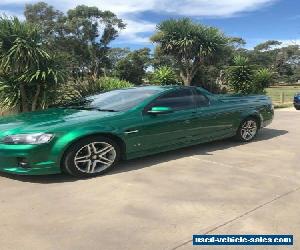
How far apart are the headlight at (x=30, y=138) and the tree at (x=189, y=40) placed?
1689cm

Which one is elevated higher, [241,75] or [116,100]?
[241,75]

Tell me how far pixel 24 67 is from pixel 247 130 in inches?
213

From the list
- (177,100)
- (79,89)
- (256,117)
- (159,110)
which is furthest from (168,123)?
(79,89)

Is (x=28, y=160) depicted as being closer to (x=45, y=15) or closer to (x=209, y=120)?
(x=209, y=120)

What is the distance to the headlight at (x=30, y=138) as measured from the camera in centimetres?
458

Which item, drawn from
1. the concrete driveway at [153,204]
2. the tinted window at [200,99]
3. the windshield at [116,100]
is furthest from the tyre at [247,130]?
the windshield at [116,100]

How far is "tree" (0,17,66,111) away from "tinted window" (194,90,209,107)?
403cm

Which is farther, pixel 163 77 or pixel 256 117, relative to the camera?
pixel 163 77

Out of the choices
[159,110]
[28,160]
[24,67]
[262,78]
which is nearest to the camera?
[28,160]

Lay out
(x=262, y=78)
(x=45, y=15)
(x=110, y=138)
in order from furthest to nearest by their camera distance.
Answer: (x=45, y=15), (x=262, y=78), (x=110, y=138)

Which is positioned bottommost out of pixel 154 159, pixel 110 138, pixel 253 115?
pixel 154 159

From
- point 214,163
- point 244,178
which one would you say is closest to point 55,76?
point 214,163

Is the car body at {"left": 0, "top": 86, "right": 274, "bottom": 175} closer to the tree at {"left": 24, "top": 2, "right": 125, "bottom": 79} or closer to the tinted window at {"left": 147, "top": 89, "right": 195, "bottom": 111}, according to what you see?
the tinted window at {"left": 147, "top": 89, "right": 195, "bottom": 111}

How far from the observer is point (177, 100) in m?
6.22
